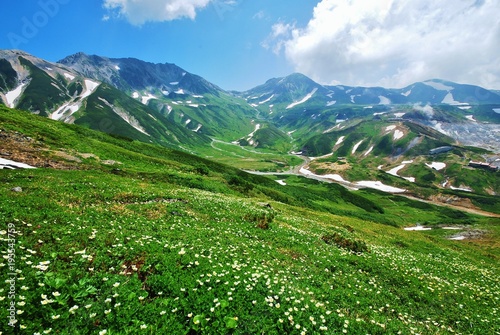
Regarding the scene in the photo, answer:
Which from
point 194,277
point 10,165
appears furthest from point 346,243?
point 10,165

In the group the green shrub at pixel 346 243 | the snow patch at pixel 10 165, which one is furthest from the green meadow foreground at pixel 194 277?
the snow patch at pixel 10 165

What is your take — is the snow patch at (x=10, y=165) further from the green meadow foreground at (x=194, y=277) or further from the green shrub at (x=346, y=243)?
the green shrub at (x=346, y=243)

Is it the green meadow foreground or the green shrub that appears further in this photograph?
the green shrub

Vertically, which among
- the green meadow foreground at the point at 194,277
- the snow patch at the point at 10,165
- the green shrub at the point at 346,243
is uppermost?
the green shrub at the point at 346,243

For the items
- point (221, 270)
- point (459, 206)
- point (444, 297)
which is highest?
point (459, 206)

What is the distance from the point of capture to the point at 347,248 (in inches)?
940

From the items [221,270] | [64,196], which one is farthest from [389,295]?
[64,196]

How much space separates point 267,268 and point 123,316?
760cm

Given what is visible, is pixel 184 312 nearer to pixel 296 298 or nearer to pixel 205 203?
pixel 296 298

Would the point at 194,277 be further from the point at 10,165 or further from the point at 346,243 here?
the point at 10,165

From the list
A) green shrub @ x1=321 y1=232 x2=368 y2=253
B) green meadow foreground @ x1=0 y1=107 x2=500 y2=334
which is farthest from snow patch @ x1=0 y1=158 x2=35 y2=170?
green shrub @ x1=321 y1=232 x2=368 y2=253

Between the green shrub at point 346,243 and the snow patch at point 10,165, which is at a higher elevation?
the green shrub at point 346,243

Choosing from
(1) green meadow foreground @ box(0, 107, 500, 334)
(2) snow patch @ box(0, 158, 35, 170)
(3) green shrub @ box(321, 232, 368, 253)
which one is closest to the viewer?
(1) green meadow foreground @ box(0, 107, 500, 334)

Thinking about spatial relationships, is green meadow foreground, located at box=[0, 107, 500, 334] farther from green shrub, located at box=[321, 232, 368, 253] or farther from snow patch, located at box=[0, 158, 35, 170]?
snow patch, located at box=[0, 158, 35, 170]
